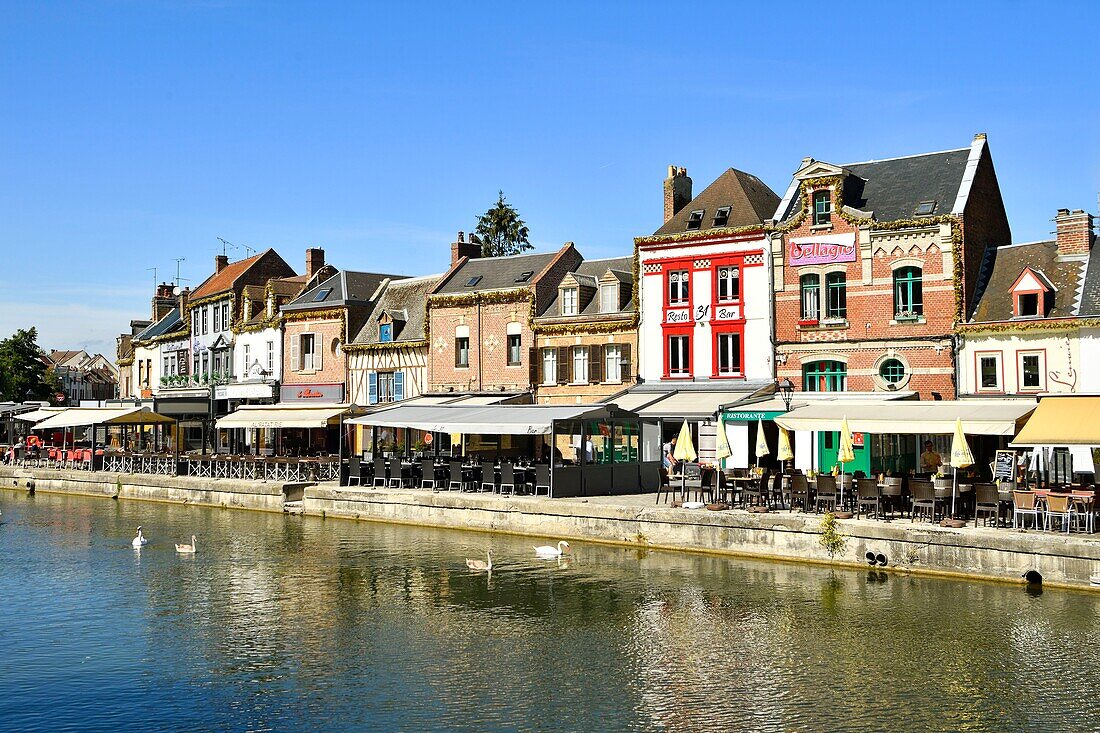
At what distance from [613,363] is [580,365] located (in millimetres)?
1406

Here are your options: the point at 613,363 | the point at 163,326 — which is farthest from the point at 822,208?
the point at 163,326

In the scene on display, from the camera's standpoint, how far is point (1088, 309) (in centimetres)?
2945

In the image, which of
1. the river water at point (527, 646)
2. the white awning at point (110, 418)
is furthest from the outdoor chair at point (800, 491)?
the white awning at point (110, 418)

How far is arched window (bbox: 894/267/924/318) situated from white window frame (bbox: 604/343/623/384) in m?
9.94

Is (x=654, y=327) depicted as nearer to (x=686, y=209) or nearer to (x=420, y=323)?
(x=686, y=209)

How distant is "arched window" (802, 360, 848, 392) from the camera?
1299 inches

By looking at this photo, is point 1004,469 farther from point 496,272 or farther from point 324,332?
point 324,332

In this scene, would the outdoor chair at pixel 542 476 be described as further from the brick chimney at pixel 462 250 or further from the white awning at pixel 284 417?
the brick chimney at pixel 462 250

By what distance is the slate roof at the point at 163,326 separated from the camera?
59.6 metres

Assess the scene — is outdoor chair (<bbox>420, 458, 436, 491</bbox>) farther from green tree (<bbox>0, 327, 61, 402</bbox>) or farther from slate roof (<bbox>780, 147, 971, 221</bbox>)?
green tree (<bbox>0, 327, 61, 402</bbox>)

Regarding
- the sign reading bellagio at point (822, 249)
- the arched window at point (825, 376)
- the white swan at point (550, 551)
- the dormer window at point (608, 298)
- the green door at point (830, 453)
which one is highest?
the sign reading bellagio at point (822, 249)

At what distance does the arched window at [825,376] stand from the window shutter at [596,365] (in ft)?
24.9

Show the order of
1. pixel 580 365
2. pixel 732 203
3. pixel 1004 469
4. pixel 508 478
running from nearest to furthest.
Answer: pixel 1004 469, pixel 508 478, pixel 732 203, pixel 580 365

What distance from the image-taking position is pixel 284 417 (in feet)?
128
